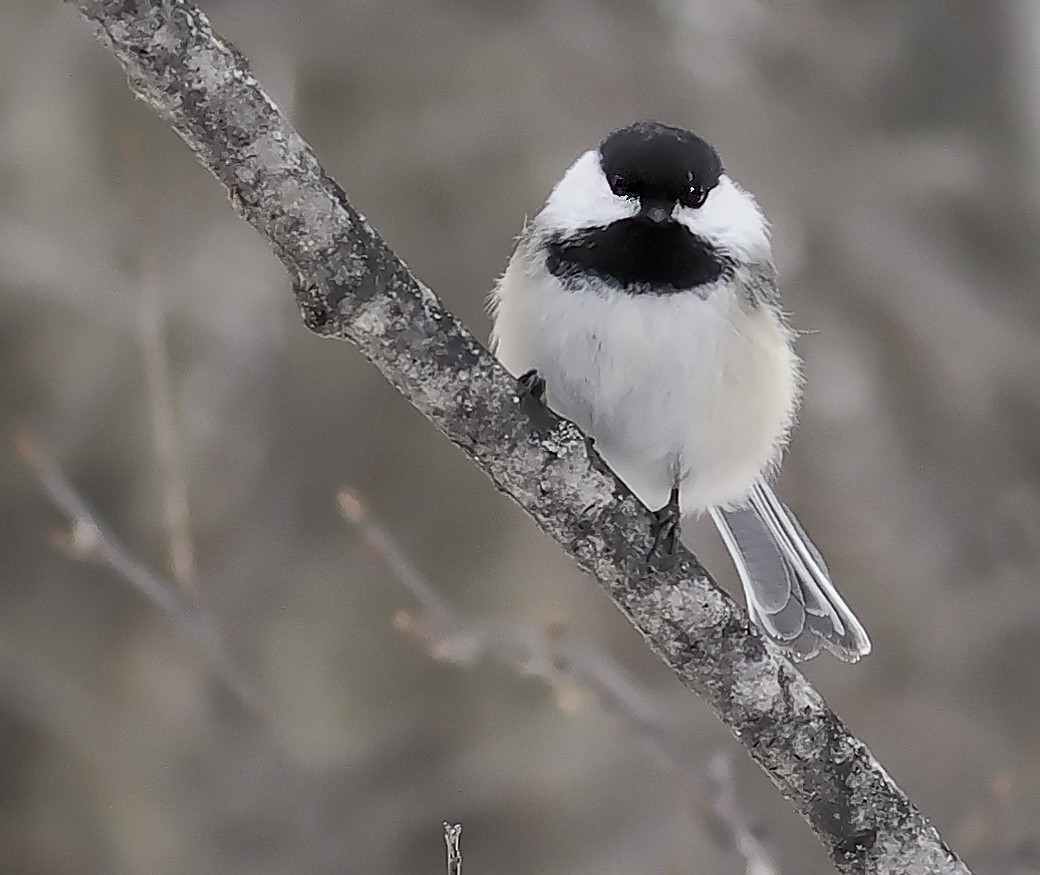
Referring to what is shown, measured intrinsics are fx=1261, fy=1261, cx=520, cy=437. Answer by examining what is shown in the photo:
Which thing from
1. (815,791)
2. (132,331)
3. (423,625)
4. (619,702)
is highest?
(132,331)

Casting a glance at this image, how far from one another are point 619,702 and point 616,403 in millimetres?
414

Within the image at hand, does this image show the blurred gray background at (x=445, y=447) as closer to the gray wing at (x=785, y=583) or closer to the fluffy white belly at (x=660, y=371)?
the gray wing at (x=785, y=583)

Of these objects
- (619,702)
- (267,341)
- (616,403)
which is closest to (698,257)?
(616,403)

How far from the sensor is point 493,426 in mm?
1289

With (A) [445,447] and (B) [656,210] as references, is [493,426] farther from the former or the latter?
(A) [445,447]

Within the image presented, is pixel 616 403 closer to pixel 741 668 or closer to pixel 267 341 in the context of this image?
pixel 741 668

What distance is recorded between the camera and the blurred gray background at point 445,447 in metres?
2.63

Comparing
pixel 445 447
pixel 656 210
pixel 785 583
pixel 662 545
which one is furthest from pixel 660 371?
pixel 445 447

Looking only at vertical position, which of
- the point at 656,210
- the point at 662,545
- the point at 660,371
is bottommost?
the point at 662,545

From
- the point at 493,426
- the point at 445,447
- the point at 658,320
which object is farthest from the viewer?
the point at 445,447

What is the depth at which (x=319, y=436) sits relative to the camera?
9.01ft

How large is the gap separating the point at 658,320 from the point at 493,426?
1.55 feet

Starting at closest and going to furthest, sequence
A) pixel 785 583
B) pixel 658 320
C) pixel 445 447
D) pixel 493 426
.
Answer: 1. pixel 493 426
2. pixel 658 320
3. pixel 785 583
4. pixel 445 447

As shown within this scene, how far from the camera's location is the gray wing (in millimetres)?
1967
